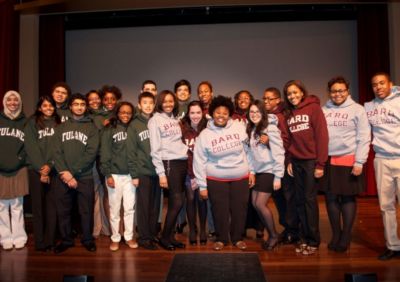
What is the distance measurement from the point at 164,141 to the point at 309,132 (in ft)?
4.04

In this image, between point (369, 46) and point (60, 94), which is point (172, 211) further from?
point (369, 46)

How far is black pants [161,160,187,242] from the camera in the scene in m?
3.54

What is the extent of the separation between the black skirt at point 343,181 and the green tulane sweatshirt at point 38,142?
2.42m

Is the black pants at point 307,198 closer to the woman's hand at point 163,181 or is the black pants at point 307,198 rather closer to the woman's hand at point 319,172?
the woman's hand at point 319,172

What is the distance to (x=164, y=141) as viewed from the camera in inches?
139

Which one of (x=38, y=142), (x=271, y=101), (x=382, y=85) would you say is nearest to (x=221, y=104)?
(x=271, y=101)

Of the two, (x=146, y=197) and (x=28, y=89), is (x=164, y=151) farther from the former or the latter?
(x=28, y=89)

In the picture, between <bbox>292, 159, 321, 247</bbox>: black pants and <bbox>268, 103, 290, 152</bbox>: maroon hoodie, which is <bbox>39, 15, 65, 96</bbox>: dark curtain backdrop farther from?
<bbox>292, 159, 321, 247</bbox>: black pants

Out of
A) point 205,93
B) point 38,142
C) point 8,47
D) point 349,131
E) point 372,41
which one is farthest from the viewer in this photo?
point 372,41

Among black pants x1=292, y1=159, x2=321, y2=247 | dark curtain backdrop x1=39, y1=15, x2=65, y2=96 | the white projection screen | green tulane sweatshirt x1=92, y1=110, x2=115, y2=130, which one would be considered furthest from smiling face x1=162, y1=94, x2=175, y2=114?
dark curtain backdrop x1=39, y1=15, x2=65, y2=96

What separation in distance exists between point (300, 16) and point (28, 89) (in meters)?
4.56

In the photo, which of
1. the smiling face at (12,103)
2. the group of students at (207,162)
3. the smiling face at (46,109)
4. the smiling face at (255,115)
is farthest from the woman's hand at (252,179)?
the smiling face at (12,103)

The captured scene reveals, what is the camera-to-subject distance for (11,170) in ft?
11.9

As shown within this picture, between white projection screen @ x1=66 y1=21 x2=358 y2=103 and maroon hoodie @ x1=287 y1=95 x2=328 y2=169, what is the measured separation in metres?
3.26
